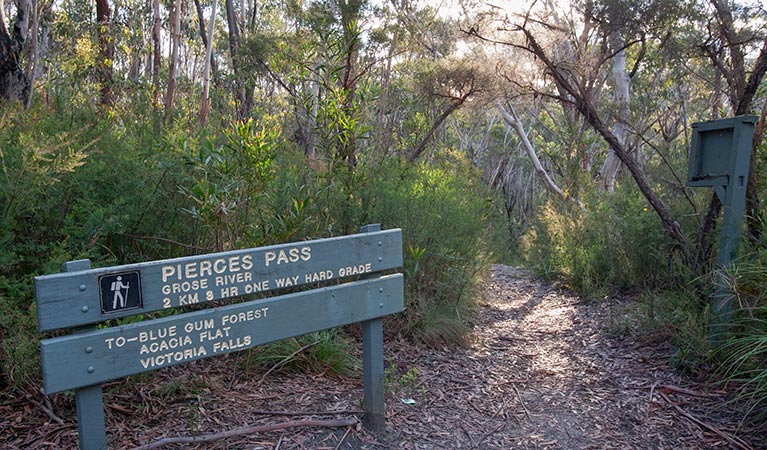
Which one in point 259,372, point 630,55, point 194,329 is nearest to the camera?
point 194,329

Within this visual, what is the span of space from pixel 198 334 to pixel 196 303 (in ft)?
0.46

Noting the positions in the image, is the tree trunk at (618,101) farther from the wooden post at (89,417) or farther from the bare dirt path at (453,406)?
the wooden post at (89,417)

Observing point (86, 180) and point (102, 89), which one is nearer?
point (86, 180)

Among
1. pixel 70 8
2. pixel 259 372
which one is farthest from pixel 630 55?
pixel 70 8

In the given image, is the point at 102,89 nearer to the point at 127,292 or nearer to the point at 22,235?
the point at 22,235

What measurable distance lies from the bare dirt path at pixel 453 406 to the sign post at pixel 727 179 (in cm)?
62

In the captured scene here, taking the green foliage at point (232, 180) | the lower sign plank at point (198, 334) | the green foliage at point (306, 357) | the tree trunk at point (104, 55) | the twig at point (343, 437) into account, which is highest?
the tree trunk at point (104, 55)

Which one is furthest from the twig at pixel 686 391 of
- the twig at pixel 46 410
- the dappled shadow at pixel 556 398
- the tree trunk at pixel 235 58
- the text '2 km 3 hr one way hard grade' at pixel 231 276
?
the tree trunk at pixel 235 58

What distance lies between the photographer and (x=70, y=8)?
913 inches

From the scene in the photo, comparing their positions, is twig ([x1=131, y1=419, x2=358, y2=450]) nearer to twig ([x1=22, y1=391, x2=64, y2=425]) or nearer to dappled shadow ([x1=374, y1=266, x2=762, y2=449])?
dappled shadow ([x1=374, y1=266, x2=762, y2=449])

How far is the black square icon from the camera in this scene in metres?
2.53

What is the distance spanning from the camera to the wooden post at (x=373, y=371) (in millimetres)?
3695

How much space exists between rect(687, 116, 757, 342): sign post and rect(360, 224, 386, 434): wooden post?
8.62ft

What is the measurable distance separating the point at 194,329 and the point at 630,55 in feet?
55.0
